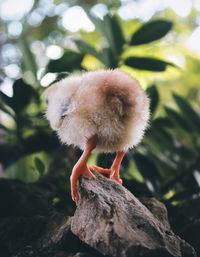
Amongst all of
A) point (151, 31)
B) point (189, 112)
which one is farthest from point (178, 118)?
point (151, 31)

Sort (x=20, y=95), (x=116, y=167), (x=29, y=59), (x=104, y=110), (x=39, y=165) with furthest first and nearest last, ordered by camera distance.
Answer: (x=29, y=59), (x=20, y=95), (x=39, y=165), (x=116, y=167), (x=104, y=110)

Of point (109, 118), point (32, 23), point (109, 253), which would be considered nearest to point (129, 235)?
point (109, 253)

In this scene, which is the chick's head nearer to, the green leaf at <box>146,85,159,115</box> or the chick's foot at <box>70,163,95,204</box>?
the chick's foot at <box>70,163,95,204</box>

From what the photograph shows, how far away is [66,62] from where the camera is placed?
114 centimetres

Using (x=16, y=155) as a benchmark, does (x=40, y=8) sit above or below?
above

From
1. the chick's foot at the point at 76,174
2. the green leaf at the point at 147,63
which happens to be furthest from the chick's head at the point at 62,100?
the green leaf at the point at 147,63

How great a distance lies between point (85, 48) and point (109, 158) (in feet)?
1.70

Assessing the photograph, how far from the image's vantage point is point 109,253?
468 mm

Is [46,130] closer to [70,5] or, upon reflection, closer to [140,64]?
Answer: [140,64]

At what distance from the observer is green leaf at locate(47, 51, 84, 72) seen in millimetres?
1132

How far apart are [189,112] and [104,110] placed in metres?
0.69

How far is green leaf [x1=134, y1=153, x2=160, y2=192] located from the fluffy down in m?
0.34

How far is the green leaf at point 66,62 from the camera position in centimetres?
113

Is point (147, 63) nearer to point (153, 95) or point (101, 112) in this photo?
point (153, 95)
